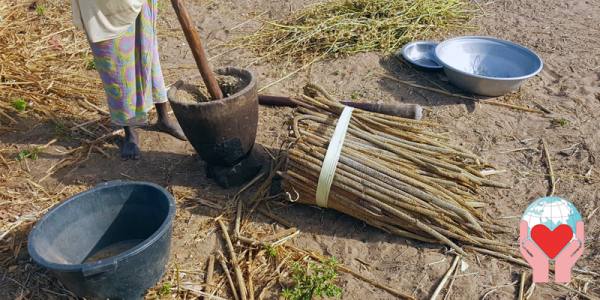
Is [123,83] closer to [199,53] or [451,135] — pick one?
[199,53]

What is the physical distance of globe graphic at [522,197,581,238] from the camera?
2543mm

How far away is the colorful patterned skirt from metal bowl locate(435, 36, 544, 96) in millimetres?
2077

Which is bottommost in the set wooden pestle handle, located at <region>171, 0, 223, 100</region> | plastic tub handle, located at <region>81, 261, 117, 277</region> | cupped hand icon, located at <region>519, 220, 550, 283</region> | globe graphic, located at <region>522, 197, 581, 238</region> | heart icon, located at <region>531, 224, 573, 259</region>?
cupped hand icon, located at <region>519, 220, 550, 283</region>

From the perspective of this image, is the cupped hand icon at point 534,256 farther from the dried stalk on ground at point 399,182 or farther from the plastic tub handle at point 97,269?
the plastic tub handle at point 97,269

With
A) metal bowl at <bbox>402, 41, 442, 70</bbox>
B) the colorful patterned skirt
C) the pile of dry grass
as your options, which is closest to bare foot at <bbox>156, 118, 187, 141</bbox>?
the colorful patterned skirt

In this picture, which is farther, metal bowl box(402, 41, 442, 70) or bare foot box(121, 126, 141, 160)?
metal bowl box(402, 41, 442, 70)

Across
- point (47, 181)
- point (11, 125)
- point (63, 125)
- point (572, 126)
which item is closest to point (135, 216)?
point (47, 181)

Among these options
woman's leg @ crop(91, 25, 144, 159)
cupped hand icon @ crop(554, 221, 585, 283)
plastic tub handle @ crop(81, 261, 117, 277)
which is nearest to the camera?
plastic tub handle @ crop(81, 261, 117, 277)

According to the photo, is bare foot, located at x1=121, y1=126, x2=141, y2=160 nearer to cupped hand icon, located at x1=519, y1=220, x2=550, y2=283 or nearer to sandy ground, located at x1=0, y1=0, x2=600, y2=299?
sandy ground, located at x1=0, y1=0, x2=600, y2=299

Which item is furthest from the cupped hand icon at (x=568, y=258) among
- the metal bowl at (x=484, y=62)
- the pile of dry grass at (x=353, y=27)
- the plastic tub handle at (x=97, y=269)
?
the pile of dry grass at (x=353, y=27)

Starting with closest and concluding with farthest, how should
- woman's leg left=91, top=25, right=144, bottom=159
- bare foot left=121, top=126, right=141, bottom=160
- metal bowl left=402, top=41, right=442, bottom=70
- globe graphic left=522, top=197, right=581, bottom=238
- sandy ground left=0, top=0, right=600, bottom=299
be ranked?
sandy ground left=0, top=0, right=600, bottom=299 → globe graphic left=522, top=197, right=581, bottom=238 → woman's leg left=91, top=25, right=144, bottom=159 → bare foot left=121, top=126, right=141, bottom=160 → metal bowl left=402, top=41, right=442, bottom=70

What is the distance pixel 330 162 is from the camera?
8.21 ft

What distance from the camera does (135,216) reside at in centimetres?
244

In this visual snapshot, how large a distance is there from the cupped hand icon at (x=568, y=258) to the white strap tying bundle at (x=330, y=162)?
115cm
